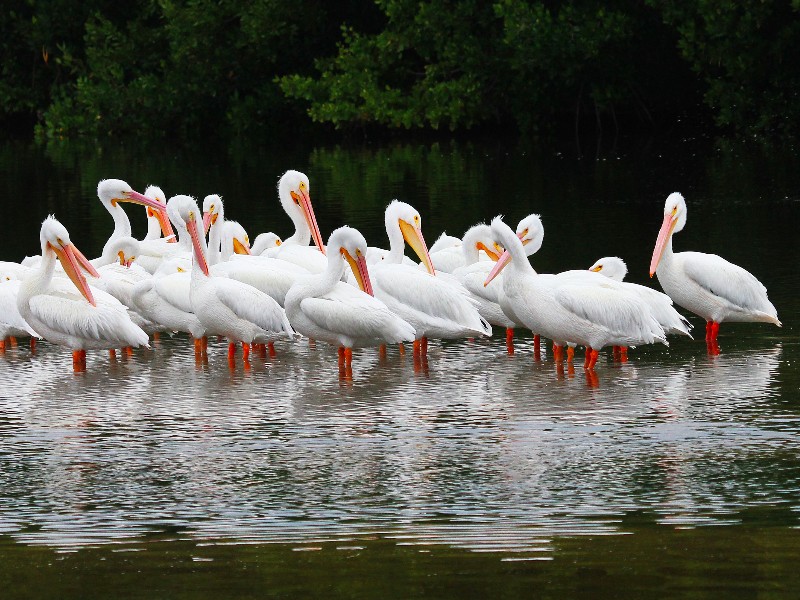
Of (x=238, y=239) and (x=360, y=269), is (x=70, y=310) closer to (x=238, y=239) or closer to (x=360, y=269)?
(x=360, y=269)

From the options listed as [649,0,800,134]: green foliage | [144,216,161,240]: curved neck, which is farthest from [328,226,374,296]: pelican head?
[649,0,800,134]: green foliage

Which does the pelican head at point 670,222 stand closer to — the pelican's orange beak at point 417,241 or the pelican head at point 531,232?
the pelican head at point 531,232

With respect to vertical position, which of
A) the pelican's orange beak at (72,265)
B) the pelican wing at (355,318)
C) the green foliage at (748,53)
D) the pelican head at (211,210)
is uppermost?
the green foliage at (748,53)

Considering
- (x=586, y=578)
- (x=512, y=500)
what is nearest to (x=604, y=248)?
(x=512, y=500)

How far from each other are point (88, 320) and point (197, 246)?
80cm

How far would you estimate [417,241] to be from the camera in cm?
1027

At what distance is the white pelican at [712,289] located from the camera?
945cm

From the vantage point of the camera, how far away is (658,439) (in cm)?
702

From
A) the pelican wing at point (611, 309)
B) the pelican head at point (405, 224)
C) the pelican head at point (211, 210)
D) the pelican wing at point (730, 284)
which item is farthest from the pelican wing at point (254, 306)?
the pelican wing at point (730, 284)

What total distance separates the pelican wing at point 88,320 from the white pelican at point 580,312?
6.84 feet

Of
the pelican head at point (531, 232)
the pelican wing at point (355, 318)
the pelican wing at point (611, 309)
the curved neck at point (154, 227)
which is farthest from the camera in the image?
the curved neck at point (154, 227)

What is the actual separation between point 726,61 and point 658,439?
20272 mm

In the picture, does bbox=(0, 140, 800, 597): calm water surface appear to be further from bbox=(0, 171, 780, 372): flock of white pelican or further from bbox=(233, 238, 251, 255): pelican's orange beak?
bbox=(233, 238, 251, 255): pelican's orange beak

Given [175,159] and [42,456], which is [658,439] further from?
[175,159]
